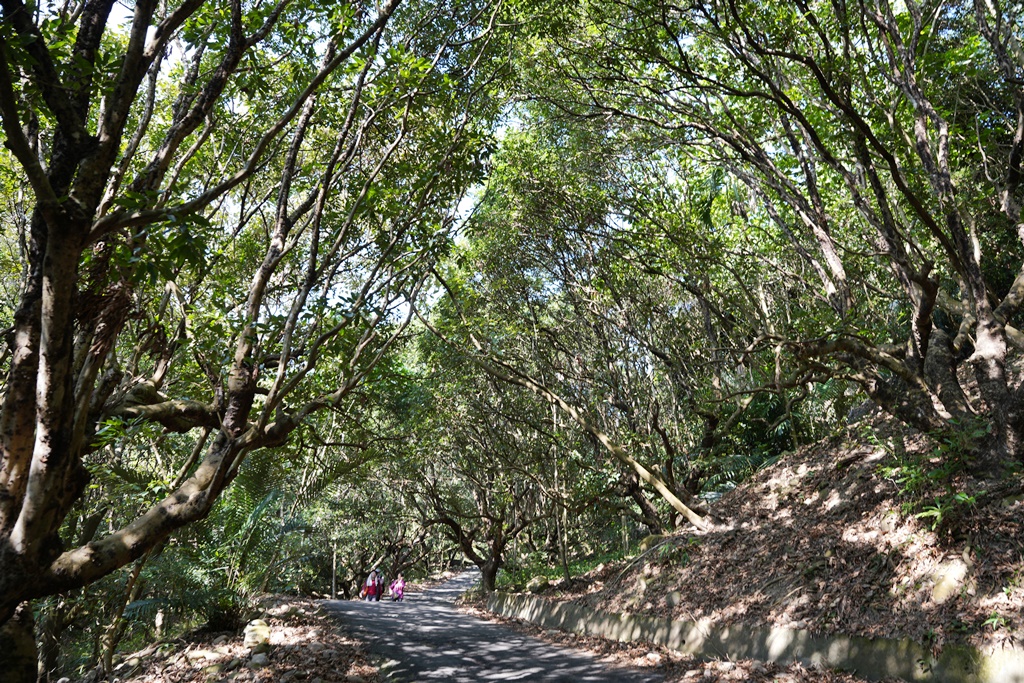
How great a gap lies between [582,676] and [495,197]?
940 cm

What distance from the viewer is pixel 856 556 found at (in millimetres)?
7215

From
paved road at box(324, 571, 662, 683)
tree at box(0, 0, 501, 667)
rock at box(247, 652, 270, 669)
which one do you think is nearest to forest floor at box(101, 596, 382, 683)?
rock at box(247, 652, 270, 669)

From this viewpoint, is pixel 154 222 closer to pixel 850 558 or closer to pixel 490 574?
pixel 850 558

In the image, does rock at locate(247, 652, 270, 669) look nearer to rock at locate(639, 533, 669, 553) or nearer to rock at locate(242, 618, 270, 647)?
rock at locate(242, 618, 270, 647)

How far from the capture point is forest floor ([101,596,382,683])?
7.01m

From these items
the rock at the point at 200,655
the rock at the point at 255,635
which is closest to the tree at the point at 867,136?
the rock at the point at 255,635

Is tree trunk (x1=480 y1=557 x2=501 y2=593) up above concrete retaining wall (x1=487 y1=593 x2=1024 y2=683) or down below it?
below

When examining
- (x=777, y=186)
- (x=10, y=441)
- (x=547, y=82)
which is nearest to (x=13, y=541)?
(x=10, y=441)

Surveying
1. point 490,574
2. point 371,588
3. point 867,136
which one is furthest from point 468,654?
point 371,588

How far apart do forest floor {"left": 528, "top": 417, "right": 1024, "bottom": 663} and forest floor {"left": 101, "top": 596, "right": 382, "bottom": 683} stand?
462 centimetres

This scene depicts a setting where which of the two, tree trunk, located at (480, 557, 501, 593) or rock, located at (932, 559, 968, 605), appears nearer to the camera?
rock, located at (932, 559, 968, 605)

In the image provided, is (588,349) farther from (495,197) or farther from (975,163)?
(975,163)

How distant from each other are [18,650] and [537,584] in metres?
13.6

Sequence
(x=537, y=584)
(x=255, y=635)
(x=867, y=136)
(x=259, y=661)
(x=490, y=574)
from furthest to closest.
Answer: (x=490, y=574), (x=537, y=584), (x=255, y=635), (x=259, y=661), (x=867, y=136)
